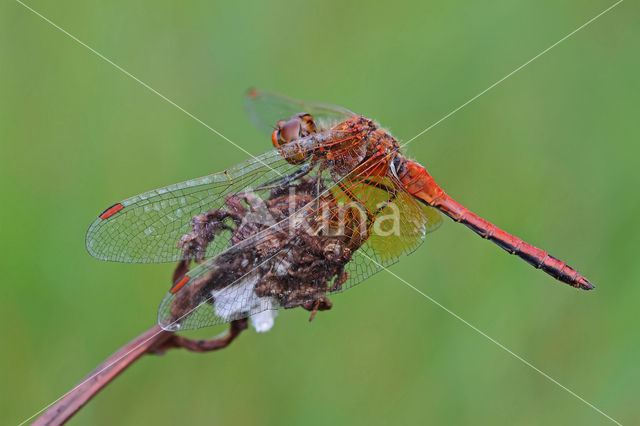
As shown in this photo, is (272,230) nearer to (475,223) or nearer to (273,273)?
(273,273)

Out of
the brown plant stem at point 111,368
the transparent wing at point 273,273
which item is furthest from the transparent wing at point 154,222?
the brown plant stem at point 111,368

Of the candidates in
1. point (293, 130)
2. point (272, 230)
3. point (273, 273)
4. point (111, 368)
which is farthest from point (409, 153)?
point (111, 368)

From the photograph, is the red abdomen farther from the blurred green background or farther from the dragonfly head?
the dragonfly head

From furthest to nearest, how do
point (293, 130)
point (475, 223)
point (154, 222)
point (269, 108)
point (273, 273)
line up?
point (269, 108)
point (475, 223)
point (293, 130)
point (154, 222)
point (273, 273)

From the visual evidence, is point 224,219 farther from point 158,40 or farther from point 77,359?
point 158,40

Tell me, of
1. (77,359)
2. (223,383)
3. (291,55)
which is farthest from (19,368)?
(291,55)

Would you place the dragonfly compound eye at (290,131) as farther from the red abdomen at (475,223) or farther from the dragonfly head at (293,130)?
the red abdomen at (475,223)
